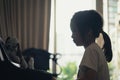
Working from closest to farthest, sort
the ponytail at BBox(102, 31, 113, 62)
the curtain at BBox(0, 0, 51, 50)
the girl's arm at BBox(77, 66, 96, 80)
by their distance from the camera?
the girl's arm at BBox(77, 66, 96, 80), the ponytail at BBox(102, 31, 113, 62), the curtain at BBox(0, 0, 51, 50)

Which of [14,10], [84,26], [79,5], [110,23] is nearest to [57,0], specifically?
[79,5]

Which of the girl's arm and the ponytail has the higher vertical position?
the ponytail

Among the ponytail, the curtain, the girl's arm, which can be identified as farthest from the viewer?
the curtain

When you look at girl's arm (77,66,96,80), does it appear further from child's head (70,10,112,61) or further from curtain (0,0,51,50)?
curtain (0,0,51,50)

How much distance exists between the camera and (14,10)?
3441mm

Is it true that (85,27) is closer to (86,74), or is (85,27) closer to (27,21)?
(86,74)

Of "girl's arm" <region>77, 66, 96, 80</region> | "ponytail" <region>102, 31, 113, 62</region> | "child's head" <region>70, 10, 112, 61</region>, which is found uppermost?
"child's head" <region>70, 10, 112, 61</region>

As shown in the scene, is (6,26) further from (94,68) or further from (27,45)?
(94,68)

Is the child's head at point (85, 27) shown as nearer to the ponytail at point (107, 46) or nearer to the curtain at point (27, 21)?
the ponytail at point (107, 46)

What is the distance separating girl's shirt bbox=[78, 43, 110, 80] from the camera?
121cm

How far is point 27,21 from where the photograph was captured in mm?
3508

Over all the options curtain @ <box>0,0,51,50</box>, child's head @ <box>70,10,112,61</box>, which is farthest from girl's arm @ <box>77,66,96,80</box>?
curtain @ <box>0,0,51,50</box>

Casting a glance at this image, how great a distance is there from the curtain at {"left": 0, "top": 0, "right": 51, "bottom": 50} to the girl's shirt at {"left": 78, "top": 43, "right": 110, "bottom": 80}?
2271mm

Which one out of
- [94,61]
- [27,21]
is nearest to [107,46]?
[94,61]
